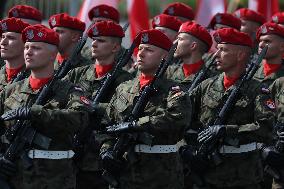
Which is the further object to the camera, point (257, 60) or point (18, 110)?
point (257, 60)

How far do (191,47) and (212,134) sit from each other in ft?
7.01

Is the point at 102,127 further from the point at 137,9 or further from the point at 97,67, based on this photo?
the point at 137,9

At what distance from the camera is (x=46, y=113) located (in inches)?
394

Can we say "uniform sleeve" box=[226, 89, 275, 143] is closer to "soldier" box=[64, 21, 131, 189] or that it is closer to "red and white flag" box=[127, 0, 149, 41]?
"soldier" box=[64, 21, 131, 189]

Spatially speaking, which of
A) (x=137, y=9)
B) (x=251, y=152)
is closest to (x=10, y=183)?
(x=251, y=152)

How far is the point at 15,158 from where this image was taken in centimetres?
1024

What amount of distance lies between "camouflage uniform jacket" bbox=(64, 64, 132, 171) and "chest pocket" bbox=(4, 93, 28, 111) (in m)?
1.46

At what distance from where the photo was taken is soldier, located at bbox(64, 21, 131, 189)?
12.1 metres

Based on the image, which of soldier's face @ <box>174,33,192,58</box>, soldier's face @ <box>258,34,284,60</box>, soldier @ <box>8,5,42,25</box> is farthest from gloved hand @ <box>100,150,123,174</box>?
soldier @ <box>8,5,42,25</box>

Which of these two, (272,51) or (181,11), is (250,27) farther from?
(272,51)

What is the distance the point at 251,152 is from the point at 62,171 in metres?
1.93

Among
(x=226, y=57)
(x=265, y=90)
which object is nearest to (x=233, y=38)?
(x=226, y=57)

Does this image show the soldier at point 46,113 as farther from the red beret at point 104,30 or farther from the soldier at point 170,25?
the soldier at point 170,25

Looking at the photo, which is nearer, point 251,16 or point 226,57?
point 226,57
